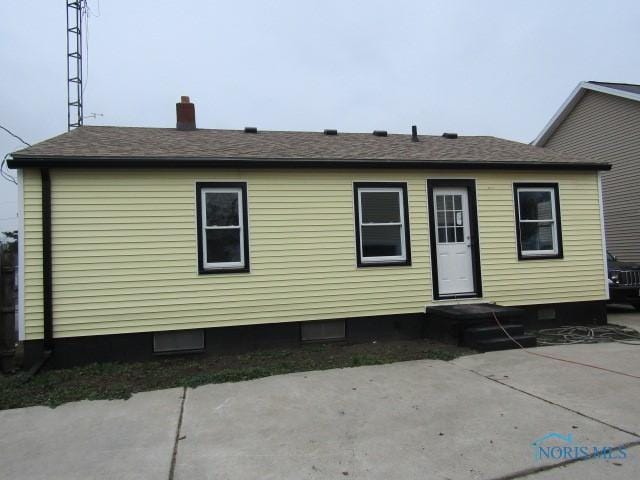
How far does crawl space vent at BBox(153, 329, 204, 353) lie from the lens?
6762 millimetres

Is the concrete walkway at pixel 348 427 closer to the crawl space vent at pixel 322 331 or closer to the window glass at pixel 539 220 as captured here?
the crawl space vent at pixel 322 331

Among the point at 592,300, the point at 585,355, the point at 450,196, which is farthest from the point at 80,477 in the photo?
the point at 592,300

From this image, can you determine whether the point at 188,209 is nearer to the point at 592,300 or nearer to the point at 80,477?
the point at 80,477

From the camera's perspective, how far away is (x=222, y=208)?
7152mm

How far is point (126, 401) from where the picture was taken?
194 inches

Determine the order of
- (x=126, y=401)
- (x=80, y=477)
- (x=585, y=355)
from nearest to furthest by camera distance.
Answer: (x=80, y=477) → (x=126, y=401) → (x=585, y=355)

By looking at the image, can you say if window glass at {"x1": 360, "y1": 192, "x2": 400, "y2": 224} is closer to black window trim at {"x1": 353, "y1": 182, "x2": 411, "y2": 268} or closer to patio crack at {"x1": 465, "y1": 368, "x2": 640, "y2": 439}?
black window trim at {"x1": 353, "y1": 182, "x2": 411, "y2": 268}

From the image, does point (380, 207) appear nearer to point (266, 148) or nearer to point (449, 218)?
point (449, 218)

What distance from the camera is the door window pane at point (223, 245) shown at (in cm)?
706

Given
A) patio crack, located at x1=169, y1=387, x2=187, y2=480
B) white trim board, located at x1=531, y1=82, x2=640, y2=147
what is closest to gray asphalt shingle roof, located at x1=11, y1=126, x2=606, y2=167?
patio crack, located at x1=169, y1=387, x2=187, y2=480

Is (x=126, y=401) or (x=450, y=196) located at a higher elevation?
(x=450, y=196)

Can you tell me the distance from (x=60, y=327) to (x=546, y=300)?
8218 millimetres

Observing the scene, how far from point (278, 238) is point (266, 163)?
123 cm

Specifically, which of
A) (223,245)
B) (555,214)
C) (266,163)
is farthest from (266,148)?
(555,214)
